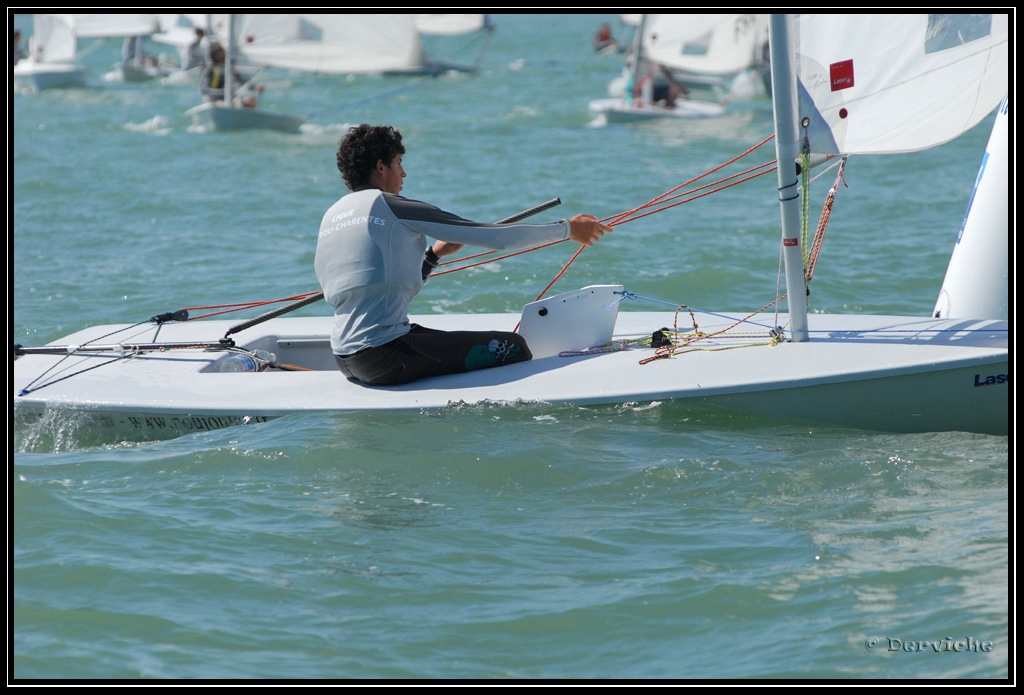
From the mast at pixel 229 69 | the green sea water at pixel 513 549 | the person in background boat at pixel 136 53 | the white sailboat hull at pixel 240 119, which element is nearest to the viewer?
the green sea water at pixel 513 549

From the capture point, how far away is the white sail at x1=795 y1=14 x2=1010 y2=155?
417 cm

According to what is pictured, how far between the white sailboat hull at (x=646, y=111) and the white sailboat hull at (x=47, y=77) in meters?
12.1

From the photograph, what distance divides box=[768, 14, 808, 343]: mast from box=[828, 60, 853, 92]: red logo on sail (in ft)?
0.48

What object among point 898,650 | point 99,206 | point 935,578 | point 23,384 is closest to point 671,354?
point 935,578

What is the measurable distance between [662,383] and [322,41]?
14.4m

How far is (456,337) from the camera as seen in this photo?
4.54 m

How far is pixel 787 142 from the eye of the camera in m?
4.24

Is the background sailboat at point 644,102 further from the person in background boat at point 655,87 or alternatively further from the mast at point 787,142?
the mast at point 787,142

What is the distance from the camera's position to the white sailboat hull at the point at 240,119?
16625 millimetres

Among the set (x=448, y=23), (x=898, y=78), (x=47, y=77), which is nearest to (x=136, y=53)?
(x=47, y=77)

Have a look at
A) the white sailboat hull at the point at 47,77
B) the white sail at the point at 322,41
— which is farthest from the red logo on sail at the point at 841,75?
the white sailboat hull at the point at 47,77

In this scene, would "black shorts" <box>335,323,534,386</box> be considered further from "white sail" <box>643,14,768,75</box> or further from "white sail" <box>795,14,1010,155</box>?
"white sail" <box>643,14,768,75</box>

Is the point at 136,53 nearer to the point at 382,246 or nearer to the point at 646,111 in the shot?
the point at 646,111

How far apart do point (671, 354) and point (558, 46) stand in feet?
116
